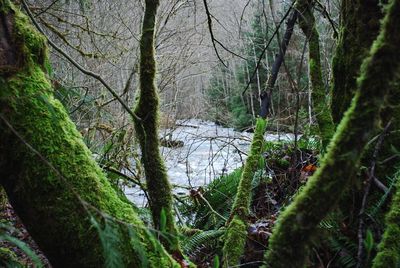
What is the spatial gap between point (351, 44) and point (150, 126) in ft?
5.27

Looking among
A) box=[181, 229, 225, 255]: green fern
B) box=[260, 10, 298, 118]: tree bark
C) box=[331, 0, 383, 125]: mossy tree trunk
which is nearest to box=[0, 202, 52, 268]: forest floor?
box=[181, 229, 225, 255]: green fern

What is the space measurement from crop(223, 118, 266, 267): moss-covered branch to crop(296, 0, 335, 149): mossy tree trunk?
1.47 feet

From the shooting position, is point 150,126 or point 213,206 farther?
point 213,206

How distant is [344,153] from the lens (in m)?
0.90

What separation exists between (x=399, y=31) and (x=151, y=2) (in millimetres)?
1454

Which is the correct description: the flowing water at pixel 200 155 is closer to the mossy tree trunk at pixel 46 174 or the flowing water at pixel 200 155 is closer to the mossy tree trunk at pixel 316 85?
the mossy tree trunk at pixel 316 85

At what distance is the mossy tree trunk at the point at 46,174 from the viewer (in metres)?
1.21

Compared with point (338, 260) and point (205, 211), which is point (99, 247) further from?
point (205, 211)

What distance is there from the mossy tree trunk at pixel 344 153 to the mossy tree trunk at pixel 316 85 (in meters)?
1.82

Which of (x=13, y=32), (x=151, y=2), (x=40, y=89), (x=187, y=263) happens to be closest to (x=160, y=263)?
(x=187, y=263)

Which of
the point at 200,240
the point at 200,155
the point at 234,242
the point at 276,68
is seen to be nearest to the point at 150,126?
the point at 234,242

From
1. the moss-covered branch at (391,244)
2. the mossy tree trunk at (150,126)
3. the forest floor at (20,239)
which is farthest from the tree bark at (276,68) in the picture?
the forest floor at (20,239)

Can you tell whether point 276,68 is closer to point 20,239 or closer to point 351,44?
point 351,44

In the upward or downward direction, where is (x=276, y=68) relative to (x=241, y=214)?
upward
